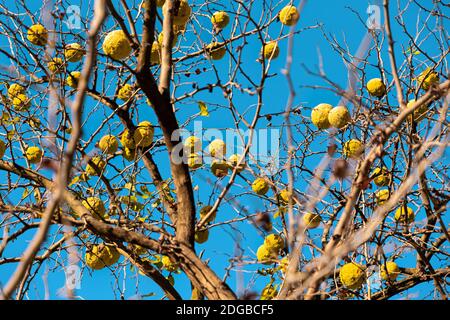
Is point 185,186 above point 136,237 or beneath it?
above

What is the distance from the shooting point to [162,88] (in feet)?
10.0

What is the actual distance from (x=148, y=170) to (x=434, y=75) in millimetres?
1950

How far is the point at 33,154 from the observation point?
12.0 ft

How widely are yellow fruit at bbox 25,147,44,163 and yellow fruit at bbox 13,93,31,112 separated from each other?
269mm

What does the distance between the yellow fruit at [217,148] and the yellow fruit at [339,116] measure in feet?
2.13

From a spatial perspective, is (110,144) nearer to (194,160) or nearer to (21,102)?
(194,160)

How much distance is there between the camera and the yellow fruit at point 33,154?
3674 millimetres

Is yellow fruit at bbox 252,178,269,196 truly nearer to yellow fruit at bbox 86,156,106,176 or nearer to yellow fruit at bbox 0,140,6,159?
yellow fruit at bbox 86,156,106,176

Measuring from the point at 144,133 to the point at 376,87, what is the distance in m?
1.53

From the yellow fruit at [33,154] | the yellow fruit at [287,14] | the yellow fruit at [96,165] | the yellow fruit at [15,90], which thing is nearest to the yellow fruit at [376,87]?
the yellow fruit at [287,14]

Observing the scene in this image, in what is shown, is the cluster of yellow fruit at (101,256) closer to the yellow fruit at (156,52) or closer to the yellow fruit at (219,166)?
the yellow fruit at (219,166)

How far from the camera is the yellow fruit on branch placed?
367 cm
